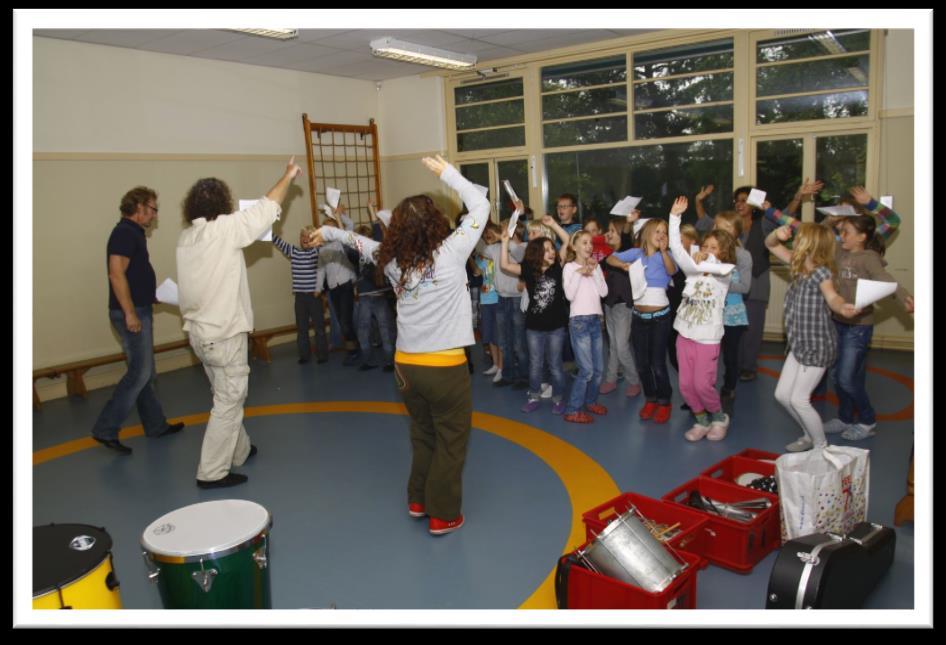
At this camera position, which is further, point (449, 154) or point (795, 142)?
point (449, 154)

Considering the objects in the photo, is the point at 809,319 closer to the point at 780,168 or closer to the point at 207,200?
the point at 207,200

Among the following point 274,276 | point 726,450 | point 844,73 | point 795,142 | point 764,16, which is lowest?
point 726,450

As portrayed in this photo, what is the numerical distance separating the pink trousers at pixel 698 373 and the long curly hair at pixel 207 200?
→ 321 cm

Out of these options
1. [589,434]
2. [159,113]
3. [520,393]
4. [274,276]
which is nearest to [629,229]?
[520,393]

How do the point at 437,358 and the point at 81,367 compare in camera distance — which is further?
the point at 81,367

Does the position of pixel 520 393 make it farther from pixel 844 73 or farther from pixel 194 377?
pixel 844 73

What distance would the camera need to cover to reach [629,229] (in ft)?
23.4

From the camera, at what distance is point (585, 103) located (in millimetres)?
9164

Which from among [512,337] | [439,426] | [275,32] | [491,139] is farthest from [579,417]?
[491,139]

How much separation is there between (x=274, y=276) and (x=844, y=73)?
7.11 m

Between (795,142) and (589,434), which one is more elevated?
(795,142)

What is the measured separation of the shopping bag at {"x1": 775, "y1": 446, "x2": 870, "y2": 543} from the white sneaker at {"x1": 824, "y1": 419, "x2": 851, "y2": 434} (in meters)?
1.63

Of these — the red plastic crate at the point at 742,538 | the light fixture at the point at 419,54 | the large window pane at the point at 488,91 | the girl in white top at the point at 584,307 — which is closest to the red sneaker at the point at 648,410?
the girl in white top at the point at 584,307

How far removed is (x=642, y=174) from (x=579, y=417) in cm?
445
